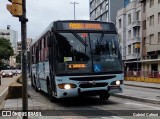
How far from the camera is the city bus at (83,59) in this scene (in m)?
15.1

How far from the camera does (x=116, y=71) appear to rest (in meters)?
15.7

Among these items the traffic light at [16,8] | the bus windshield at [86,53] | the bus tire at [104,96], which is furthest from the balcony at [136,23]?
the traffic light at [16,8]

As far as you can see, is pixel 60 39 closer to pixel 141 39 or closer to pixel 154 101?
pixel 154 101

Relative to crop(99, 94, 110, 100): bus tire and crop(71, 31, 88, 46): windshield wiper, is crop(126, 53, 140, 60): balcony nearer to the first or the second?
crop(99, 94, 110, 100): bus tire

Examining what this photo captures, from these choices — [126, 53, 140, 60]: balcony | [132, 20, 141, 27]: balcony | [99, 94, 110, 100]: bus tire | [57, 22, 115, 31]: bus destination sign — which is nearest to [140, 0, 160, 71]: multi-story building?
[126, 53, 140, 60]: balcony

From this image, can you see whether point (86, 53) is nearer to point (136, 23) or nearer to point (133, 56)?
point (136, 23)

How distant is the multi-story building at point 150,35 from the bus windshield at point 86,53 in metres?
37.4

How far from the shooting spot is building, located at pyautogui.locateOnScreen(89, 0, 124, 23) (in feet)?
292

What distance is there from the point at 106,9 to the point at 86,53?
3064 inches

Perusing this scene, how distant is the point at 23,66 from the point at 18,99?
9.12 meters

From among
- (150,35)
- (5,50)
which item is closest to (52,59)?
(150,35)

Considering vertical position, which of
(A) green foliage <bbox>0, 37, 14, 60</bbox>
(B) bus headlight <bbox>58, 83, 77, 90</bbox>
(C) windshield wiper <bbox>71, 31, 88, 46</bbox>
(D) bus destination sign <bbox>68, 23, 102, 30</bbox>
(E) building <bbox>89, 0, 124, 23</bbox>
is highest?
(E) building <bbox>89, 0, 124, 23</bbox>

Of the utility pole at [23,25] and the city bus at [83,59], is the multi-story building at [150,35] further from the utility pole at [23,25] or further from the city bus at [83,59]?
the utility pole at [23,25]

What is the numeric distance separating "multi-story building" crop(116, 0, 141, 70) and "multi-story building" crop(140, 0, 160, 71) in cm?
165
